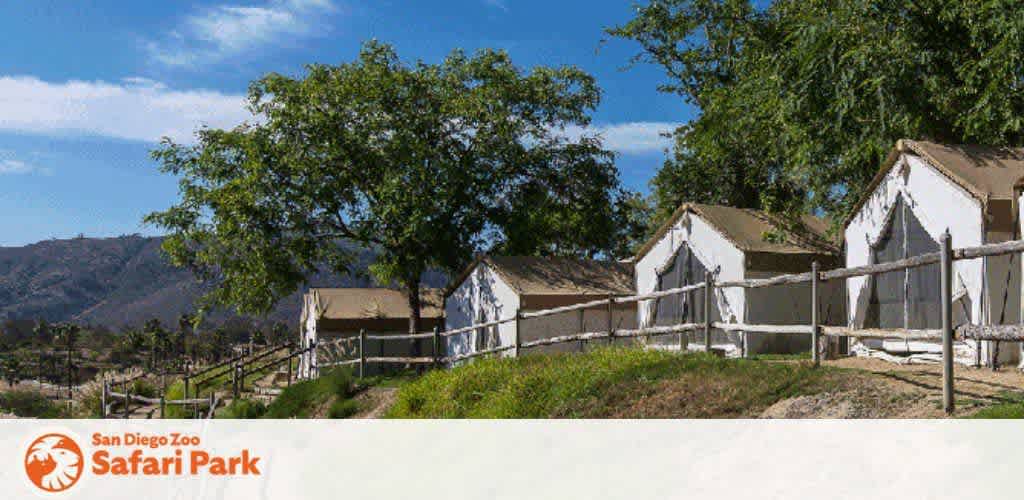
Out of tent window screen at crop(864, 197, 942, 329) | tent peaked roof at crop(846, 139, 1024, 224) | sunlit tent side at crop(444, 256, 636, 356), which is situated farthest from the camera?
sunlit tent side at crop(444, 256, 636, 356)

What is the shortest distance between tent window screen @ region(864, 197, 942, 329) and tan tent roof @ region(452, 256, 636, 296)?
10.9 metres

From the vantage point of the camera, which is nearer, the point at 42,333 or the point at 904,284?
the point at 904,284

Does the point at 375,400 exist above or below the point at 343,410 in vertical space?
above

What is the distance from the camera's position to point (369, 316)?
40.0 m

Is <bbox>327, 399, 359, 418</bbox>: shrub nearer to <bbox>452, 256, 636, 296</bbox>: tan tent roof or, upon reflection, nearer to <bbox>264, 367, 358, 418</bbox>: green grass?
<bbox>264, 367, 358, 418</bbox>: green grass

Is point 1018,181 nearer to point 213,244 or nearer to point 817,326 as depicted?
point 817,326

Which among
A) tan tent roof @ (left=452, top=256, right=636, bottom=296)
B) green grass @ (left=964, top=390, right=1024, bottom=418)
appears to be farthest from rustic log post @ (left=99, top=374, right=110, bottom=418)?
green grass @ (left=964, top=390, right=1024, bottom=418)

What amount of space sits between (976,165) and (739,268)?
652 centimetres

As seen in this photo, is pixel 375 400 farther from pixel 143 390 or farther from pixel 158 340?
pixel 158 340

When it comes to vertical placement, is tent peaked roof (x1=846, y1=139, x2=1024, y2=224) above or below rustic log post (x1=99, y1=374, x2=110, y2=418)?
above

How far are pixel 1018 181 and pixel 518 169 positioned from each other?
22.0m
